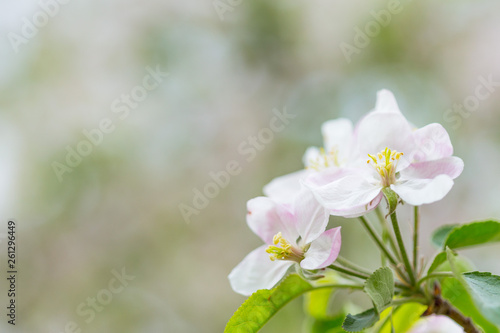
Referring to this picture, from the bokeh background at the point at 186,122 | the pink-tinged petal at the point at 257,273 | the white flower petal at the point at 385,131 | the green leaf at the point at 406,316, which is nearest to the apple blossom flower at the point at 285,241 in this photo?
the pink-tinged petal at the point at 257,273

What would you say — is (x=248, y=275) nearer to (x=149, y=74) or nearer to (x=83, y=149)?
(x=83, y=149)

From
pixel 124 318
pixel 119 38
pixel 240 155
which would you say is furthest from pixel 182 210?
pixel 119 38

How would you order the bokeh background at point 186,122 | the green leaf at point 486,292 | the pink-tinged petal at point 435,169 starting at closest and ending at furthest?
1. the green leaf at point 486,292
2. the pink-tinged petal at point 435,169
3. the bokeh background at point 186,122

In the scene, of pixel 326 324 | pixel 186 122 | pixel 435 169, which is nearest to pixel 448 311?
pixel 435 169

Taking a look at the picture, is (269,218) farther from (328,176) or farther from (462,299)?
(462,299)

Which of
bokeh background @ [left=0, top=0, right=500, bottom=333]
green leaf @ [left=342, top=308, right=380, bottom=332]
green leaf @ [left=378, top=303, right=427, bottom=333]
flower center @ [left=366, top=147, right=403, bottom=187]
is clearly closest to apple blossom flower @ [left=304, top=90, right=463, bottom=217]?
flower center @ [left=366, top=147, right=403, bottom=187]

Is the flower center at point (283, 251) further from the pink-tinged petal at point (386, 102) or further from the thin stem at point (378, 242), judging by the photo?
the pink-tinged petal at point (386, 102)

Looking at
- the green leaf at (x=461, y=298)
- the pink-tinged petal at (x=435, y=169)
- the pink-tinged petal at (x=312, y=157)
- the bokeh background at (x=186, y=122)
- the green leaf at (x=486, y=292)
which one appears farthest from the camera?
the bokeh background at (x=186, y=122)
